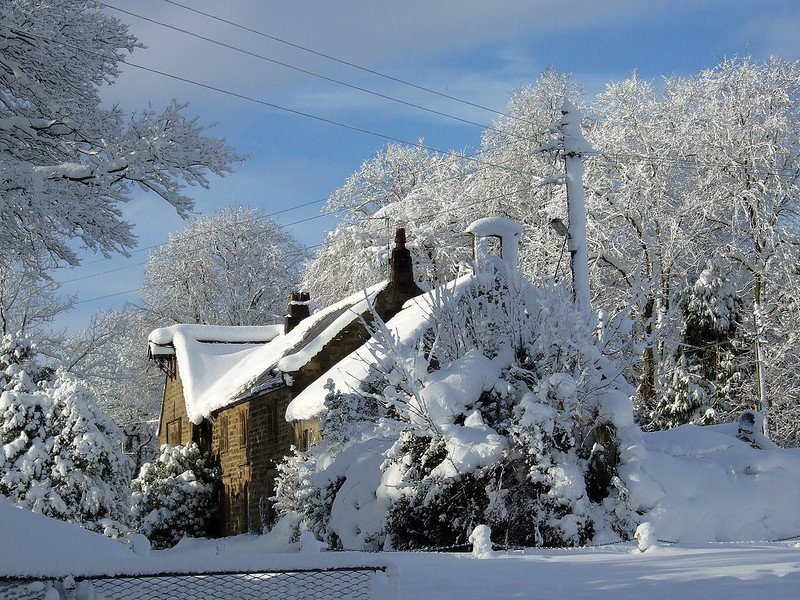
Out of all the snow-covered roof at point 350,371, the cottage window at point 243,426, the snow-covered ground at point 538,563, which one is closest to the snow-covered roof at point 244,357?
the cottage window at point 243,426

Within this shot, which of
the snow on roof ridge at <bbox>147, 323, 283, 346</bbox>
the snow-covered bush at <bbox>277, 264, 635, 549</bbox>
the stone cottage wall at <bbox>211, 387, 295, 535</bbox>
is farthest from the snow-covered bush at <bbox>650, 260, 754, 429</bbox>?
the snow on roof ridge at <bbox>147, 323, 283, 346</bbox>

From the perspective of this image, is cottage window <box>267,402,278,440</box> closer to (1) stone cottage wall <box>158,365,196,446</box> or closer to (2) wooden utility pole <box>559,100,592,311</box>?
(1) stone cottage wall <box>158,365,196,446</box>

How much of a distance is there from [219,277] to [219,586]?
3875 cm

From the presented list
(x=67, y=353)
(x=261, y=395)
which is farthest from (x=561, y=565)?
(x=67, y=353)

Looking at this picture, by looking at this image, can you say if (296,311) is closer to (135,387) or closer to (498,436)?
(135,387)

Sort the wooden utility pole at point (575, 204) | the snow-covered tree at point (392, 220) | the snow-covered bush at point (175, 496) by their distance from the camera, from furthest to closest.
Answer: the snow-covered tree at point (392, 220), the snow-covered bush at point (175, 496), the wooden utility pole at point (575, 204)

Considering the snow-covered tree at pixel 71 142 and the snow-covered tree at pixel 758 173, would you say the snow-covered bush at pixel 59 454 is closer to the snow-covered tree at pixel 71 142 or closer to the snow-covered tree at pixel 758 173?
the snow-covered tree at pixel 71 142

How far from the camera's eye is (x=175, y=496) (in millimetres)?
31641

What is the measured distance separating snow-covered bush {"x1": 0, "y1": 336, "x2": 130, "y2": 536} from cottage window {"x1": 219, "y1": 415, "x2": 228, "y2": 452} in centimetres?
745

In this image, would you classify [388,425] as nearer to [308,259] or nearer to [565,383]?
[565,383]

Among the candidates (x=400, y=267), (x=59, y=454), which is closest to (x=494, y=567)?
(x=59, y=454)

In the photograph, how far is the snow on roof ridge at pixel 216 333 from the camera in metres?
36.9

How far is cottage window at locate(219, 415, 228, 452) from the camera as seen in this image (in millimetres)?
32222

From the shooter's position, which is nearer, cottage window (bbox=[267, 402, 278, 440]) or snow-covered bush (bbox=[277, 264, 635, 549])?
snow-covered bush (bbox=[277, 264, 635, 549])
